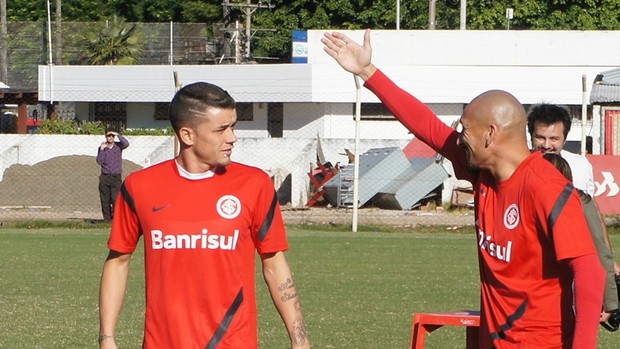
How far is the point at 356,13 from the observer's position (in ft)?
185

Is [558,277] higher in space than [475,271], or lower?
higher

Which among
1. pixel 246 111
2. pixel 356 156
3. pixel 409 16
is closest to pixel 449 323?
pixel 356 156

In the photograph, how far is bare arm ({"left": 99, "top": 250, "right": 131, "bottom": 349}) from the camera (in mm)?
5145

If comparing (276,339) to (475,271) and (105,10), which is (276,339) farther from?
(105,10)

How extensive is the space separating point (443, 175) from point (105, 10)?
4100cm

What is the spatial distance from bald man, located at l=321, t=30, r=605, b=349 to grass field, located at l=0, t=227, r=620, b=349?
529 centimetres

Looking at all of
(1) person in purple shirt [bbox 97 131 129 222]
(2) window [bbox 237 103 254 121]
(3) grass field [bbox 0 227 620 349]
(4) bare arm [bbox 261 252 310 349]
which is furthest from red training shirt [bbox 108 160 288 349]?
(2) window [bbox 237 103 254 121]

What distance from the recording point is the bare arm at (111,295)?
5.14 m

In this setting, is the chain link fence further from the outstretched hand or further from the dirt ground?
the outstretched hand

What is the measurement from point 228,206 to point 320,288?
8.66 meters

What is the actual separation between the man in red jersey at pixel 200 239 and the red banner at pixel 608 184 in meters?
18.4

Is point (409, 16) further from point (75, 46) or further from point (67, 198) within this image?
point (67, 198)

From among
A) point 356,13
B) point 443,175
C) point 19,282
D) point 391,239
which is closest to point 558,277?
point 19,282

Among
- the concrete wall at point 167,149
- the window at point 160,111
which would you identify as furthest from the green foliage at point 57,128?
the window at point 160,111
